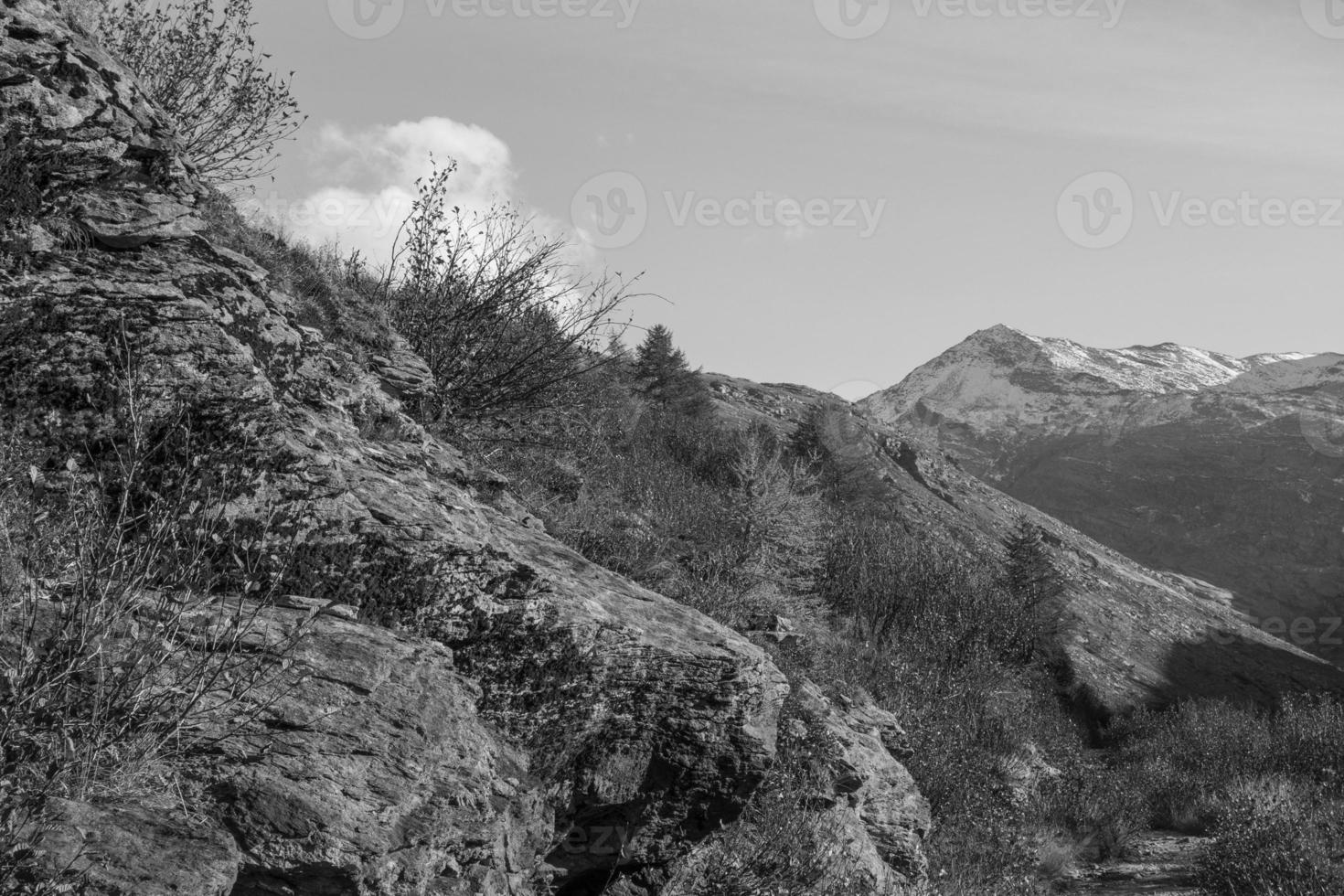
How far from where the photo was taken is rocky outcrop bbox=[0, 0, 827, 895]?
3.00 m

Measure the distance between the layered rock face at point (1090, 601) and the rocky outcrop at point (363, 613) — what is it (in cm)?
2507

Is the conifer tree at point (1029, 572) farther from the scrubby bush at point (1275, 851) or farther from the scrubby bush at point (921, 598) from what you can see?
the scrubby bush at point (1275, 851)

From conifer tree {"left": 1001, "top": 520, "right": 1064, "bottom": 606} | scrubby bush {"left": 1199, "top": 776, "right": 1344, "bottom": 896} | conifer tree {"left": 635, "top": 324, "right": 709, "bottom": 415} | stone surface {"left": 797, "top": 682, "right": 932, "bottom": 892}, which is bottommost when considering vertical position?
scrubby bush {"left": 1199, "top": 776, "right": 1344, "bottom": 896}

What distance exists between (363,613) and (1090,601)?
35676 millimetres

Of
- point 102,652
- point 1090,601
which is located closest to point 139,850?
point 102,652

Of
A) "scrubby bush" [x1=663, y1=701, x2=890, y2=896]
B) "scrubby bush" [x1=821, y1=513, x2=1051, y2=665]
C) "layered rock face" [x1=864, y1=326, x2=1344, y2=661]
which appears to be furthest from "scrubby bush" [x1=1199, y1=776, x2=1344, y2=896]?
"layered rock face" [x1=864, y1=326, x2=1344, y2=661]

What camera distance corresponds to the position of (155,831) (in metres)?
2.37

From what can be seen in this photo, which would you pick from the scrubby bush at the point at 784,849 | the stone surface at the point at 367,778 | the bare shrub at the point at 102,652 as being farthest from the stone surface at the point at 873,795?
the bare shrub at the point at 102,652

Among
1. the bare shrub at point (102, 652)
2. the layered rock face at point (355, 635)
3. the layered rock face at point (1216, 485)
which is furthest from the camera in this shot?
the layered rock face at point (1216, 485)

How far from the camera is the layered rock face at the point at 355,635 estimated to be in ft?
9.31

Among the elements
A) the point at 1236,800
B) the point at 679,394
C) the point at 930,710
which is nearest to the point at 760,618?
the point at 930,710

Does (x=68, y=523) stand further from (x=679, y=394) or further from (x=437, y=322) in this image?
(x=679, y=394)

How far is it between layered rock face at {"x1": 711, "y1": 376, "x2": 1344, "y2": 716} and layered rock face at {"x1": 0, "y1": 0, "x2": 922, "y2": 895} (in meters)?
25.1

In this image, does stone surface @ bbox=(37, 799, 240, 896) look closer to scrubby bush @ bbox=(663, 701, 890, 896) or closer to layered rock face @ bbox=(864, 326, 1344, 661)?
scrubby bush @ bbox=(663, 701, 890, 896)
